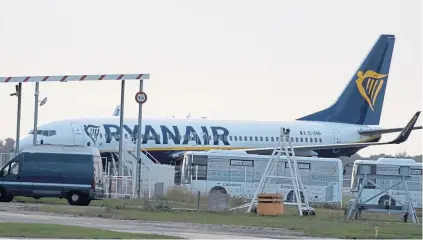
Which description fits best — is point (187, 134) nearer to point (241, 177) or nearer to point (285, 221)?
point (241, 177)

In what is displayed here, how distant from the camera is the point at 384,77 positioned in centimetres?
7600

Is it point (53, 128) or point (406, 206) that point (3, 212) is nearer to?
point (406, 206)

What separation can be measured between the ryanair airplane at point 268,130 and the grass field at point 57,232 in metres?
33.4

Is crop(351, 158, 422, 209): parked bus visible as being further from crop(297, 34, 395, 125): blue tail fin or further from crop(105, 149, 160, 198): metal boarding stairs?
crop(297, 34, 395, 125): blue tail fin

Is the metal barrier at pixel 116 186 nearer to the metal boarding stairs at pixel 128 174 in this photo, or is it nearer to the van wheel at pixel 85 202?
the metal boarding stairs at pixel 128 174

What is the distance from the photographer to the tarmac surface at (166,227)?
30.1 metres

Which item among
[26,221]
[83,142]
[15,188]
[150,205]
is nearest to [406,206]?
[150,205]

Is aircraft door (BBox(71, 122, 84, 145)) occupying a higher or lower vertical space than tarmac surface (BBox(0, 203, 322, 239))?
higher

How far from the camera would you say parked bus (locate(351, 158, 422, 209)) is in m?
46.5

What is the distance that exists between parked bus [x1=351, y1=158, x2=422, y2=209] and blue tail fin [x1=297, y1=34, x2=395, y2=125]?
72.8ft

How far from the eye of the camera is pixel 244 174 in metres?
57.1

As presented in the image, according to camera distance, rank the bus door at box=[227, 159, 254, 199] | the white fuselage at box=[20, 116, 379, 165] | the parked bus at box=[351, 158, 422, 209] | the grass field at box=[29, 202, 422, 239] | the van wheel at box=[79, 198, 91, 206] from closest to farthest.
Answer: the grass field at box=[29, 202, 422, 239], the van wheel at box=[79, 198, 91, 206], the parked bus at box=[351, 158, 422, 209], the bus door at box=[227, 159, 254, 199], the white fuselage at box=[20, 116, 379, 165]

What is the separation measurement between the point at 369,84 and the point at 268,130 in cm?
849

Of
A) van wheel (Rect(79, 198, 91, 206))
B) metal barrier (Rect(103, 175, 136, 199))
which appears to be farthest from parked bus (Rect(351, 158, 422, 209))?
van wheel (Rect(79, 198, 91, 206))
